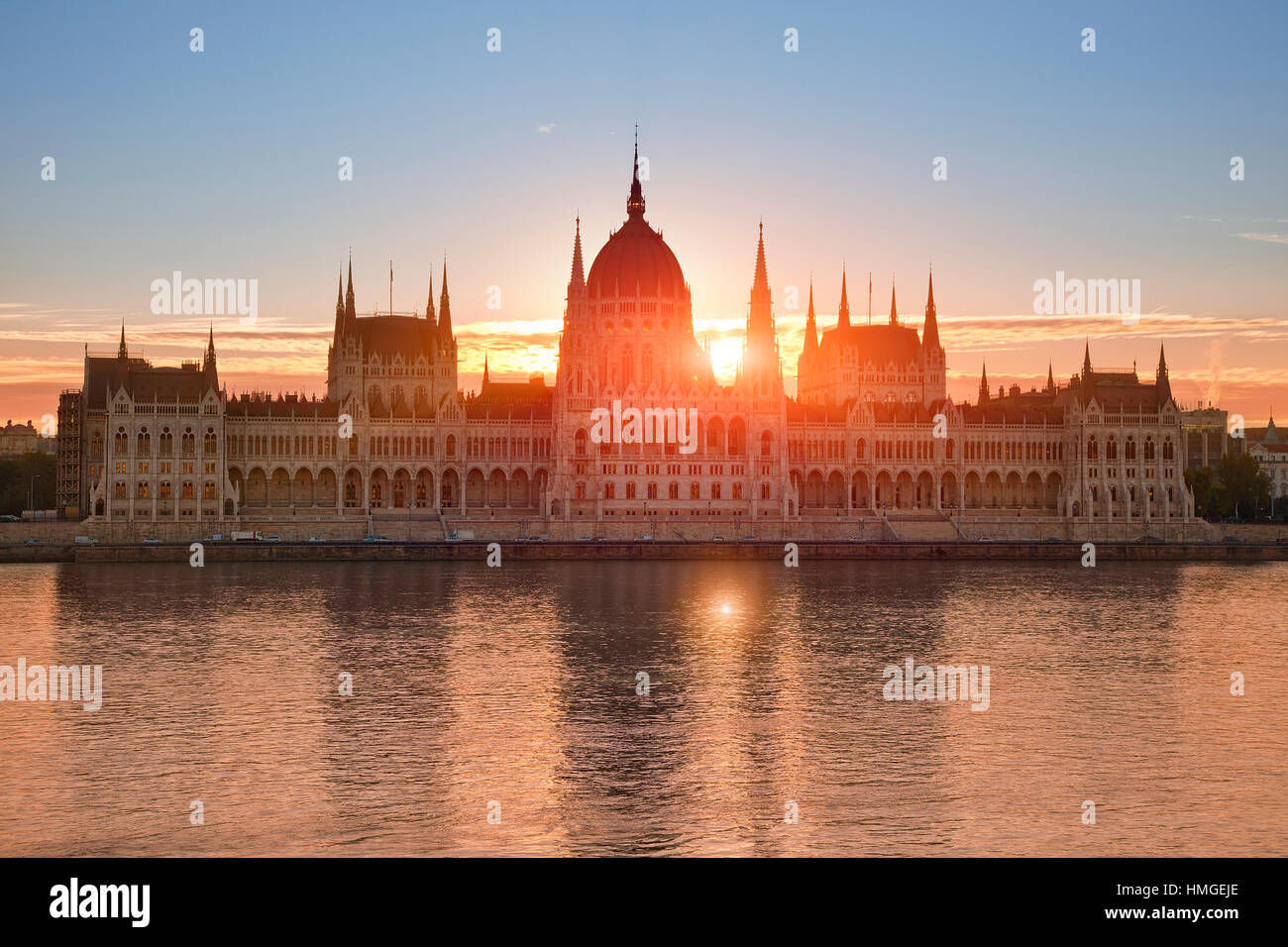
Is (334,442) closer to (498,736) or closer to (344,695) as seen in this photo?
(344,695)

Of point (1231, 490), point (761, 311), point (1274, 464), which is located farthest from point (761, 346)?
point (1274, 464)

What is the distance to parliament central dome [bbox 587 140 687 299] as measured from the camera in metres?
134

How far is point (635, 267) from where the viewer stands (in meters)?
136

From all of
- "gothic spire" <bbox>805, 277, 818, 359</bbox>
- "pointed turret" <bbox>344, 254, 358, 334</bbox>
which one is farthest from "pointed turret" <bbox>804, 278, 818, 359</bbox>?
"pointed turret" <bbox>344, 254, 358, 334</bbox>

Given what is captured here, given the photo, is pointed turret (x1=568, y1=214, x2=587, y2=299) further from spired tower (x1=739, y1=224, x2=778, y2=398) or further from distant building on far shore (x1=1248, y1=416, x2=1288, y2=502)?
distant building on far shore (x1=1248, y1=416, x2=1288, y2=502)

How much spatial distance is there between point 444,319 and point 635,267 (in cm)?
2127

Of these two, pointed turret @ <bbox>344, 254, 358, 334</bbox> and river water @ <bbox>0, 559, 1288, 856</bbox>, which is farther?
pointed turret @ <bbox>344, 254, 358, 334</bbox>

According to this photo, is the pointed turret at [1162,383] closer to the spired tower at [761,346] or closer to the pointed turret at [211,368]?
the spired tower at [761,346]

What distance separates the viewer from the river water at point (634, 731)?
24.4 meters

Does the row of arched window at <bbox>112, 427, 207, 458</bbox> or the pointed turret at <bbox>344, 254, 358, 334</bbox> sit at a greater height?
the pointed turret at <bbox>344, 254, 358, 334</bbox>

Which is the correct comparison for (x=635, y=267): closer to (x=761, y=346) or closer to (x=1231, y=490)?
(x=761, y=346)

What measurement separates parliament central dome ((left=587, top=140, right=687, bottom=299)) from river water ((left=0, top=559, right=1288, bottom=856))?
70363mm

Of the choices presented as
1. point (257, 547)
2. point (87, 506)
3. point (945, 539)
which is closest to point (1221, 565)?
point (945, 539)

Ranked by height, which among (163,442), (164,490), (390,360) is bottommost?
(164,490)
